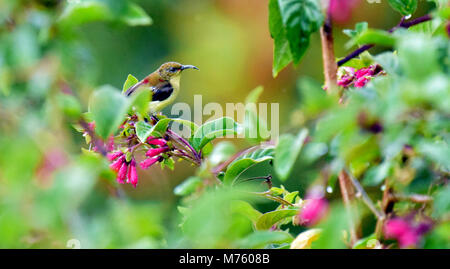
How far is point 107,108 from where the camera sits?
2.19 ft

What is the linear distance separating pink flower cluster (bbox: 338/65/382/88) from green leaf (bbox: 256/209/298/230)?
271 millimetres

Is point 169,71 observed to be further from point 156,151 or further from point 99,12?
point 99,12

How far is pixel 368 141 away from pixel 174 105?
2890mm

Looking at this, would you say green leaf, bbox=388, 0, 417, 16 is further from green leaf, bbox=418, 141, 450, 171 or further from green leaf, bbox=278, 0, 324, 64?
green leaf, bbox=418, 141, 450, 171

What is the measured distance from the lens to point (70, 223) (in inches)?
21.1

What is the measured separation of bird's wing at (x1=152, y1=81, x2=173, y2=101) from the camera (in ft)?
9.62

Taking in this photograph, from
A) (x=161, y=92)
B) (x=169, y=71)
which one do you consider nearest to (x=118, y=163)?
(x=161, y=92)

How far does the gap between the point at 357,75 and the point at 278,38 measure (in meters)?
0.26

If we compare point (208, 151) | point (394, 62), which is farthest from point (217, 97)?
point (394, 62)

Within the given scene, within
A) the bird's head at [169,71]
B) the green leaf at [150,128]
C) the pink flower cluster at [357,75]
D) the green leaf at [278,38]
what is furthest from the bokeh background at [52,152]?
the bird's head at [169,71]

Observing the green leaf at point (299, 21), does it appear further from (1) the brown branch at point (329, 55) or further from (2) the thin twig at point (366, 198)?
(2) the thin twig at point (366, 198)

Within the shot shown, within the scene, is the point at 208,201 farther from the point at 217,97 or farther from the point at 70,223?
the point at 217,97

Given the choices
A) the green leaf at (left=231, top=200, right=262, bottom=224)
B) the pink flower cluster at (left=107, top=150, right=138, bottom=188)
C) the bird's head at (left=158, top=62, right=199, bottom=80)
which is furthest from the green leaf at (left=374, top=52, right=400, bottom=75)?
the bird's head at (left=158, top=62, right=199, bottom=80)

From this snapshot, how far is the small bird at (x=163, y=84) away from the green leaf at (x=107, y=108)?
211cm
